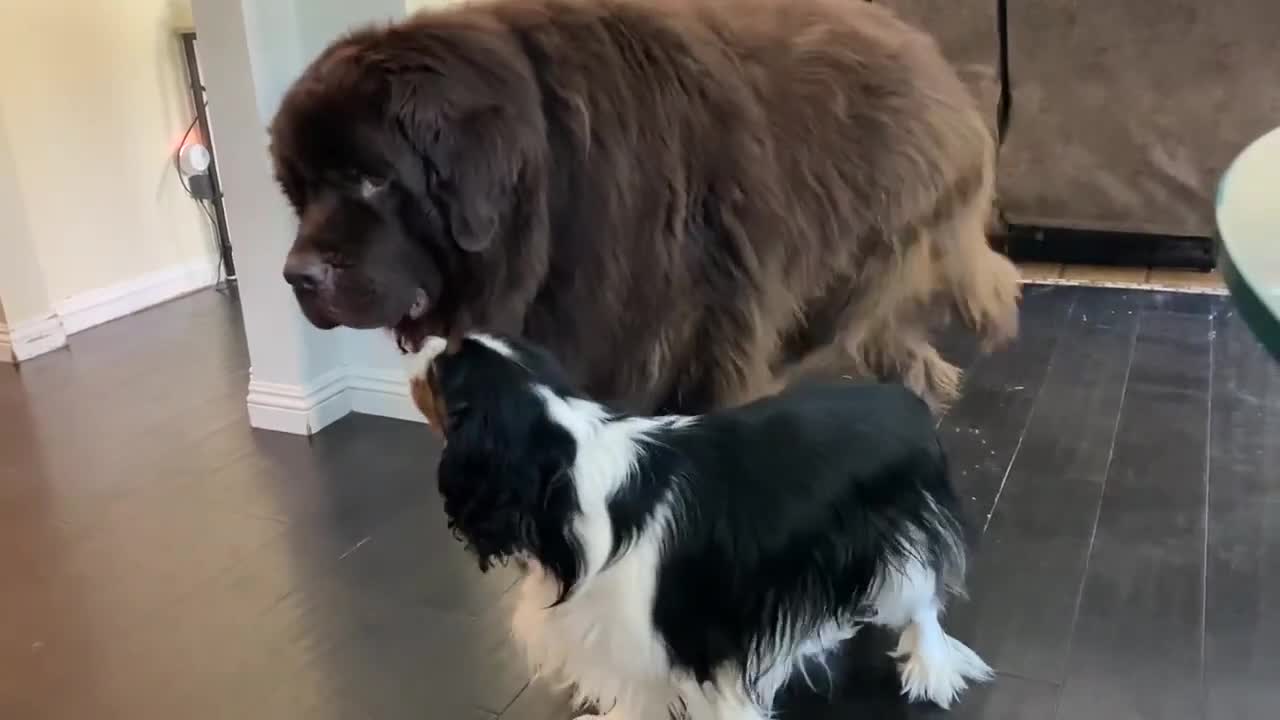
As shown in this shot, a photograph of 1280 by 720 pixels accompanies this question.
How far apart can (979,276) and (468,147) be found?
1003 mm

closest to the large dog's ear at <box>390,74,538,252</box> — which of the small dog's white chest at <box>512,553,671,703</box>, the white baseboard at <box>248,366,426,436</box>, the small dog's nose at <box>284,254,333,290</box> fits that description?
the small dog's nose at <box>284,254,333,290</box>

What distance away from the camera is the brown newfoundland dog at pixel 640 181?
4.87 ft

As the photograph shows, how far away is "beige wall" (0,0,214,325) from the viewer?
3039mm

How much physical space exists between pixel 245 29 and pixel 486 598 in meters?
1.24

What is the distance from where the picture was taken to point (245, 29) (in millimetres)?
2186

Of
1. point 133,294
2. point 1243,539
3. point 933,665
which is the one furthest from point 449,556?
point 133,294

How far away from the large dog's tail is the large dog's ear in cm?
81

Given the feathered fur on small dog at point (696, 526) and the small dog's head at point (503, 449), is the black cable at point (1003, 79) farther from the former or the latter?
the small dog's head at point (503, 449)

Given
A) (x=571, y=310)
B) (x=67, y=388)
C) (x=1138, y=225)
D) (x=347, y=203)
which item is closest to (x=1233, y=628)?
(x=571, y=310)

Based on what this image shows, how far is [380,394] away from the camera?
8.19 ft

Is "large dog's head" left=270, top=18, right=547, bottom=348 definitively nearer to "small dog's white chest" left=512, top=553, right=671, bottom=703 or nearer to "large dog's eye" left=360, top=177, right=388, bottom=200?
"large dog's eye" left=360, top=177, right=388, bottom=200

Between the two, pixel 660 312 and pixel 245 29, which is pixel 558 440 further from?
pixel 245 29

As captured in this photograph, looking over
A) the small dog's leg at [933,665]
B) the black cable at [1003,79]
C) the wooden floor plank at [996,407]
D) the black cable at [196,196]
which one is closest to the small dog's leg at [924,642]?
the small dog's leg at [933,665]

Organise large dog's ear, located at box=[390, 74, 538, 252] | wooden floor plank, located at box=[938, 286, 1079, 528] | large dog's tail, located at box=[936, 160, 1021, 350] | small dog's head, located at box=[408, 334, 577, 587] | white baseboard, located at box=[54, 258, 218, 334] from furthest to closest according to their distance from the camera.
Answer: white baseboard, located at box=[54, 258, 218, 334]
wooden floor plank, located at box=[938, 286, 1079, 528]
large dog's tail, located at box=[936, 160, 1021, 350]
large dog's ear, located at box=[390, 74, 538, 252]
small dog's head, located at box=[408, 334, 577, 587]
